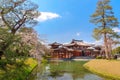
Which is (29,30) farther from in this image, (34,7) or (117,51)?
(117,51)

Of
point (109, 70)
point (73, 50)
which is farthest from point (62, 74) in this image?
point (73, 50)

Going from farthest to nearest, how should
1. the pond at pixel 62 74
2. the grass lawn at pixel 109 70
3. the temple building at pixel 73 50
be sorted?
1. the temple building at pixel 73 50
2. the pond at pixel 62 74
3. the grass lawn at pixel 109 70

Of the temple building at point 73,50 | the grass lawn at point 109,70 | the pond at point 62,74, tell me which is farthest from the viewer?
the temple building at point 73,50

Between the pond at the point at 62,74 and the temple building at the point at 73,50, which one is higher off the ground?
the temple building at the point at 73,50

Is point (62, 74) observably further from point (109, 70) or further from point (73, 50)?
point (73, 50)

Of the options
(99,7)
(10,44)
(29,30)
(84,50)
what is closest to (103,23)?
(99,7)

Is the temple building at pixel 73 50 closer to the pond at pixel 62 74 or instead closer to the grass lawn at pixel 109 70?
the pond at pixel 62 74

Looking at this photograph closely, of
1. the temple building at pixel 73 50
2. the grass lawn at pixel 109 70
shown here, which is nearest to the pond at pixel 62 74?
the grass lawn at pixel 109 70

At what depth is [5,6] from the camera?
2472 centimetres

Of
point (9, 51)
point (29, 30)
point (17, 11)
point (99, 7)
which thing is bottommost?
point (9, 51)

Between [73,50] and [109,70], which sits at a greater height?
[73,50]

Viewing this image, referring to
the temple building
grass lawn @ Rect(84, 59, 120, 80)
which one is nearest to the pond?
grass lawn @ Rect(84, 59, 120, 80)

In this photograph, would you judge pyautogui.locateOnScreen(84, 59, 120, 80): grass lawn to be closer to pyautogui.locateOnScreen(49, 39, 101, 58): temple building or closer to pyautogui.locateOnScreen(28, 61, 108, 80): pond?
pyautogui.locateOnScreen(28, 61, 108, 80): pond

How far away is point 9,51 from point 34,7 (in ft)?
43.3
